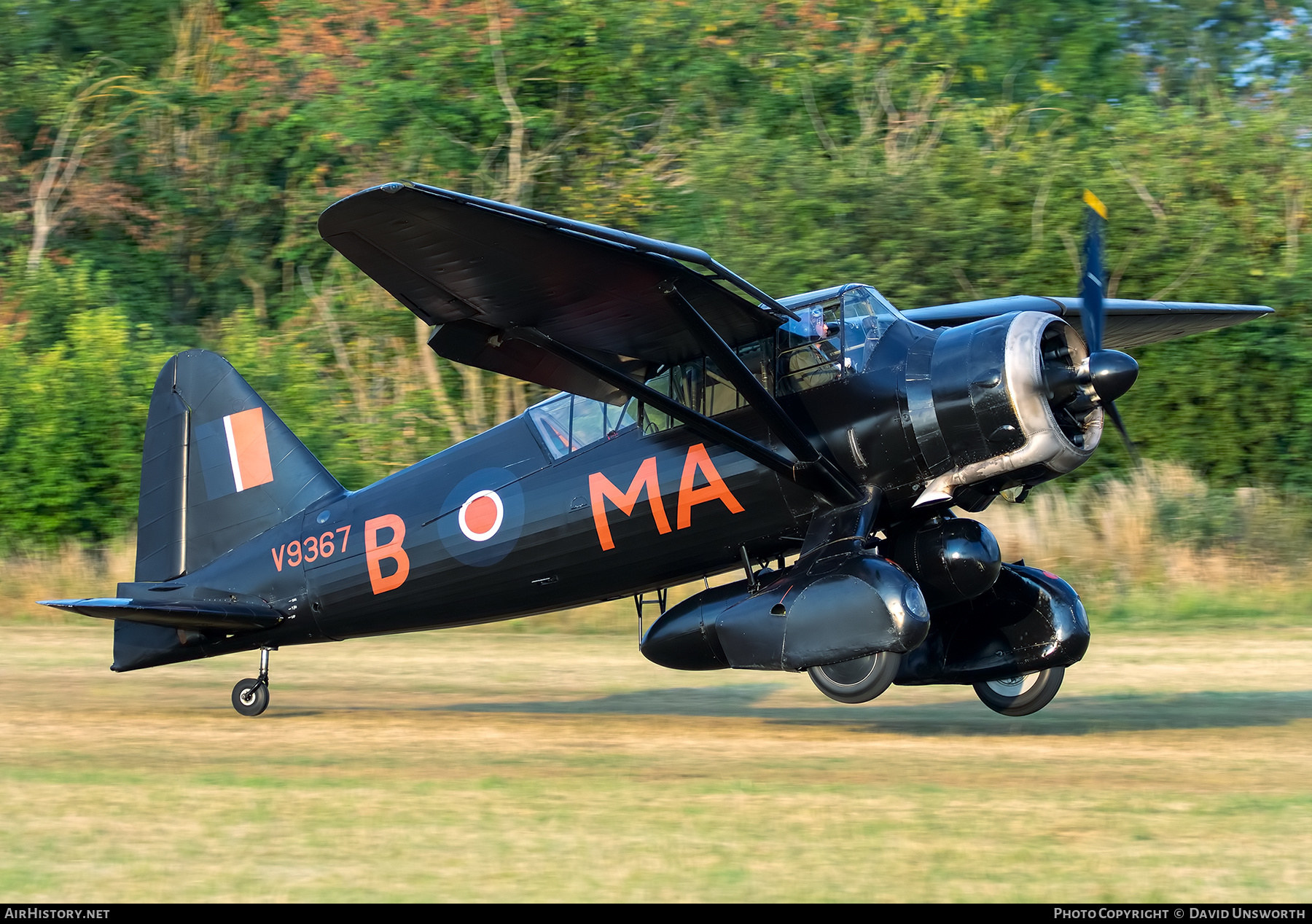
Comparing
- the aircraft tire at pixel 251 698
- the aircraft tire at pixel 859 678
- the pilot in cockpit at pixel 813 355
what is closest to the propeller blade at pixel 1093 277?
the pilot in cockpit at pixel 813 355

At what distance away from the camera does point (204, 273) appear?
2803 centimetres

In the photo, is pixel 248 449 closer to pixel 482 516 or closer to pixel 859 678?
pixel 482 516

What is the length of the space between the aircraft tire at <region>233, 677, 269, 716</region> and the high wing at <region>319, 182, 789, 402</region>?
3168 millimetres

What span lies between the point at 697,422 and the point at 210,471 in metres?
4.21

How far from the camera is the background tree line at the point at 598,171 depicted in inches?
730

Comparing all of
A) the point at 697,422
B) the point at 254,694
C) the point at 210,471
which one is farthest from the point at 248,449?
the point at 697,422

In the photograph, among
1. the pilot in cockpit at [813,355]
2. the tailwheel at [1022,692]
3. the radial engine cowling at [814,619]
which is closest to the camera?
the radial engine cowling at [814,619]

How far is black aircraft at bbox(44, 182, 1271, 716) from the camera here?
282 inches

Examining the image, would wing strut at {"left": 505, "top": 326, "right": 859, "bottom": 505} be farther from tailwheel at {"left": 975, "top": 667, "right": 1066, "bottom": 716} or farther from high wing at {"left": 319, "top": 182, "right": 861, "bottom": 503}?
tailwheel at {"left": 975, "top": 667, "right": 1066, "bottom": 716}

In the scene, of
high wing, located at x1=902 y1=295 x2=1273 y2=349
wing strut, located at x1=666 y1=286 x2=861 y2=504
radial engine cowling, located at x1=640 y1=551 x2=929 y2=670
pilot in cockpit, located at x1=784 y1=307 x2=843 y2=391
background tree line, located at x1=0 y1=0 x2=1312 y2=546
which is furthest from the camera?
background tree line, located at x1=0 y1=0 x2=1312 y2=546

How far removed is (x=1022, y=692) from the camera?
862 centimetres

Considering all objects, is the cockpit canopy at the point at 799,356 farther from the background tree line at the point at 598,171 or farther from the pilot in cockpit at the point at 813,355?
the background tree line at the point at 598,171

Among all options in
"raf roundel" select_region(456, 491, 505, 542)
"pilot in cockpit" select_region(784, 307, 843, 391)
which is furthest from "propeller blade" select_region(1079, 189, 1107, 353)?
"raf roundel" select_region(456, 491, 505, 542)

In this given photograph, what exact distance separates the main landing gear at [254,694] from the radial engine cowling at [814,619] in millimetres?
3449
